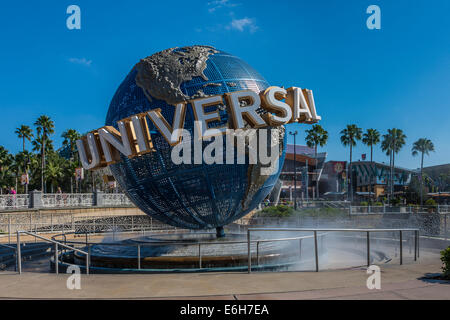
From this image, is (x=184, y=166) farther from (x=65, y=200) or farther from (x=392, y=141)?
(x=392, y=141)

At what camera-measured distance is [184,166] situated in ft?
34.0

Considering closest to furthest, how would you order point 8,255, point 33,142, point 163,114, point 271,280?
point 271,280, point 163,114, point 8,255, point 33,142

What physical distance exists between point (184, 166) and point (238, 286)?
424cm

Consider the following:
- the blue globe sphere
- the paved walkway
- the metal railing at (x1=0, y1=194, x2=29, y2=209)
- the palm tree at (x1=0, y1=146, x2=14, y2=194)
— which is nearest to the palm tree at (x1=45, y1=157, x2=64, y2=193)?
the palm tree at (x1=0, y1=146, x2=14, y2=194)

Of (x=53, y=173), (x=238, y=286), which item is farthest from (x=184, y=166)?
(x=53, y=173)

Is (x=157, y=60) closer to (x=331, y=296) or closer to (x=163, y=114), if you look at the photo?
(x=163, y=114)

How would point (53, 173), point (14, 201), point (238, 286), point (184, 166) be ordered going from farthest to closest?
point (53, 173) → point (14, 201) → point (184, 166) → point (238, 286)

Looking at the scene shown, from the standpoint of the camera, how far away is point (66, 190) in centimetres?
6100

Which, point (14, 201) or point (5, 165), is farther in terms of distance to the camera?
point (5, 165)

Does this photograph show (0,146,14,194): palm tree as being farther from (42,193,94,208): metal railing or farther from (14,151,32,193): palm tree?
(42,193,94,208): metal railing

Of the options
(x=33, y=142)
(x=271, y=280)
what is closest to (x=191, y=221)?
(x=271, y=280)

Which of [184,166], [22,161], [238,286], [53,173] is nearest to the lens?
[238,286]

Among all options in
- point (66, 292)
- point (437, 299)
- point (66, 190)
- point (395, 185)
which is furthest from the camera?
point (395, 185)

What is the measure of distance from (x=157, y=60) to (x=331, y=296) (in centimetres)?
795
